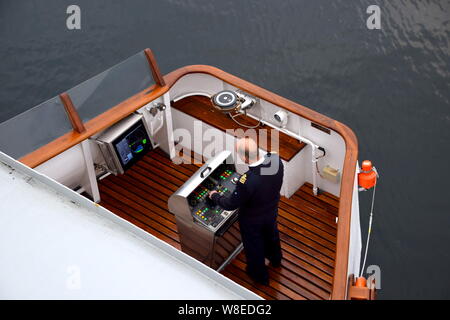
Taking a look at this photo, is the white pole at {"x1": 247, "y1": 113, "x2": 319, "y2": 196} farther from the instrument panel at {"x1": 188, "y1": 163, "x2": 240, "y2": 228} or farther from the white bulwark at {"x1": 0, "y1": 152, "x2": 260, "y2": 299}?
the white bulwark at {"x1": 0, "y1": 152, "x2": 260, "y2": 299}

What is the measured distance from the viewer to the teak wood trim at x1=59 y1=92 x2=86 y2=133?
662cm

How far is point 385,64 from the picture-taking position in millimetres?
12586

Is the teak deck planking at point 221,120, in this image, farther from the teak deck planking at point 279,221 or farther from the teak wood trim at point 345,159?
the teak deck planking at point 279,221

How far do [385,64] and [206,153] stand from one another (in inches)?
236

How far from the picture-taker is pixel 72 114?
675cm

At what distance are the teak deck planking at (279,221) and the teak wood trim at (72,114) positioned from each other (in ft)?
3.30

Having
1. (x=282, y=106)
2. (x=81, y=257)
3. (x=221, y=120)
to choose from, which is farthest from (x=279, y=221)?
(x=81, y=257)

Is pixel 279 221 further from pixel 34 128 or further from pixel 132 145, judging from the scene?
pixel 34 128

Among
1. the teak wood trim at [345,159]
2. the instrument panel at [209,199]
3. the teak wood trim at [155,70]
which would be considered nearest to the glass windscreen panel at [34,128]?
the teak wood trim at [155,70]

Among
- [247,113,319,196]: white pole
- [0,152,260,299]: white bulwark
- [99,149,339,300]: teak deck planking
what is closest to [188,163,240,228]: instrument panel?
[99,149,339,300]: teak deck planking

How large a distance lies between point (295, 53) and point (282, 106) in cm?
577

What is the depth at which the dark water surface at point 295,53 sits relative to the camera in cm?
1161
